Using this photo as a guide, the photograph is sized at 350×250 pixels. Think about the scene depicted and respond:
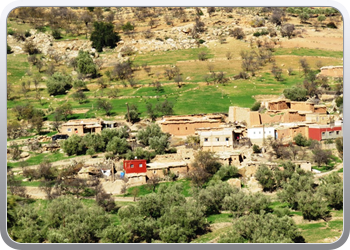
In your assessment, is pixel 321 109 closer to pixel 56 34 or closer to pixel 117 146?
pixel 117 146

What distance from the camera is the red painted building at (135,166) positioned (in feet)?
85.4

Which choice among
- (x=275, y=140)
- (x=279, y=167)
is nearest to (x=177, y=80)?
(x=275, y=140)

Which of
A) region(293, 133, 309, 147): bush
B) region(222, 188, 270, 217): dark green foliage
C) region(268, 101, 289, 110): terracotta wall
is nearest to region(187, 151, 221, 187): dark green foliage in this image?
region(222, 188, 270, 217): dark green foliage

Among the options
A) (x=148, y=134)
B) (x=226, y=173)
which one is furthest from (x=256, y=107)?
(x=226, y=173)

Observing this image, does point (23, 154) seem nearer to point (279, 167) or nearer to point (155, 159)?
point (155, 159)

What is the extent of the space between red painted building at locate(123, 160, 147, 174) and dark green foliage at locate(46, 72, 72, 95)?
2349 cm

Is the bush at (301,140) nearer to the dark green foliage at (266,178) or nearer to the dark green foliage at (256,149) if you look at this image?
the dark green foliage at (256,149)

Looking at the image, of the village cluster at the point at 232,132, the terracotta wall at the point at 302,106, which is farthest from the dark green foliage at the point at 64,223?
the terracotta wall at the point at 302,106

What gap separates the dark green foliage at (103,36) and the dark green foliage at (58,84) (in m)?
15.9

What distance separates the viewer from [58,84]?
47.5m

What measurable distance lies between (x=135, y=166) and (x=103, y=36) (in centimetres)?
4184

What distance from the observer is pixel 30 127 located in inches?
1420

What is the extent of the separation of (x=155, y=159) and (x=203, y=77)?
72.5 feet

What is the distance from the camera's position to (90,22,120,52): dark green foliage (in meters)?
64.6
